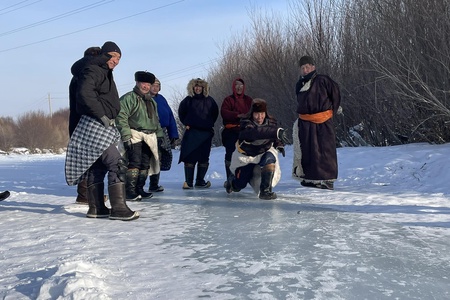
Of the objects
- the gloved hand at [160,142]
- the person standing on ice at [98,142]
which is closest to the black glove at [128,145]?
the gloved hand at [160,142]

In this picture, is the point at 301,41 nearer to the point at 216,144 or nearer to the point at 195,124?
the point at 195,124

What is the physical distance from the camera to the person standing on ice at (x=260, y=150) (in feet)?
18.1

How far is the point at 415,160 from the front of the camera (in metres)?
6.77

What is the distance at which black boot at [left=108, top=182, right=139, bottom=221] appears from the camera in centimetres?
428

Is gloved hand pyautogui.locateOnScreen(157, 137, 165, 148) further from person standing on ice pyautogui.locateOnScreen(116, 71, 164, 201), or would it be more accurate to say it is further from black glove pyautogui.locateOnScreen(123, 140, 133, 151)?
black glove pyautogui.locateOnScreen(123, 140, 133, 151)

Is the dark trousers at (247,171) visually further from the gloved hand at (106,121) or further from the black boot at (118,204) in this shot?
the gloved hand at (106,121)

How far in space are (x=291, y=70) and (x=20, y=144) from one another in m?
42.1

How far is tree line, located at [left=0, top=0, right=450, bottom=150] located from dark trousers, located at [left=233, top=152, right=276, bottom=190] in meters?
2.45

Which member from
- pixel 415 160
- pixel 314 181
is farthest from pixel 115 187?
pixel 415 160

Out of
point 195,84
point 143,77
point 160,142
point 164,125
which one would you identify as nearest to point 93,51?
point 143,77

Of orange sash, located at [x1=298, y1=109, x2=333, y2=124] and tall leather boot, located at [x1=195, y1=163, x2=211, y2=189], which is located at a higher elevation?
orange sash, located at [x1=298, y1=109, x2=333, y2=124]

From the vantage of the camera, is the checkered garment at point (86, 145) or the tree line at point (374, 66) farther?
the tree line at point (374, 66)

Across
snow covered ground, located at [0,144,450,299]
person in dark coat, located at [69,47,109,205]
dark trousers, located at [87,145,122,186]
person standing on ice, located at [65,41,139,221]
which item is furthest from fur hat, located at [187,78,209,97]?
dark trousers, located at [87,145,122,186]

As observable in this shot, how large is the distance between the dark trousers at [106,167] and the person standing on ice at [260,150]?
1.81 m
